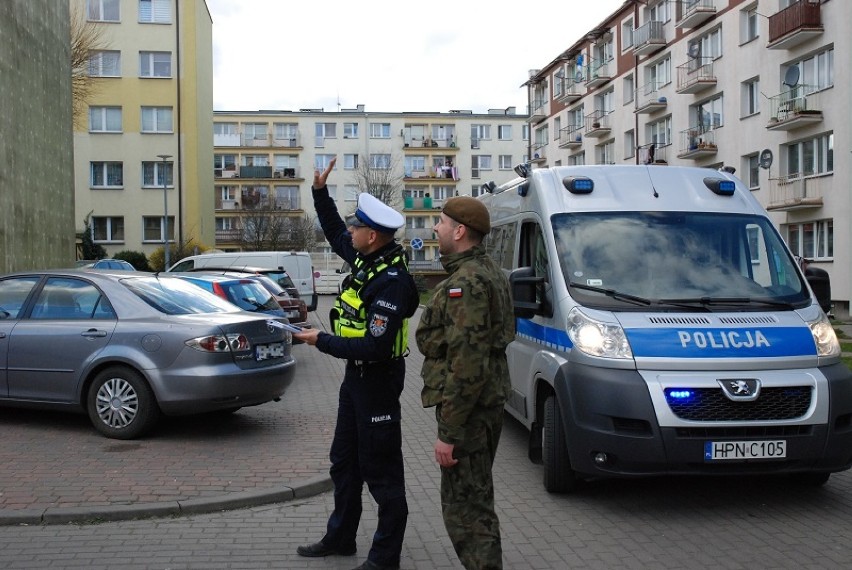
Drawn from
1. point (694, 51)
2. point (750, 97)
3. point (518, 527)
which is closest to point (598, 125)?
point (694, 51)

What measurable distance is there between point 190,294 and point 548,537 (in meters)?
4.83

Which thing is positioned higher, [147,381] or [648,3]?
[648,3]

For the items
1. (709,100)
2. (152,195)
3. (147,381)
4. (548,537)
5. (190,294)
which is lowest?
(548,537)

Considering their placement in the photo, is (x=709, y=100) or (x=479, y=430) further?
(x=709, y=100)

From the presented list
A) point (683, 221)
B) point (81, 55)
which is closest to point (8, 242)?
point (683, 221)

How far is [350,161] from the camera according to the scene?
8100 centimetres

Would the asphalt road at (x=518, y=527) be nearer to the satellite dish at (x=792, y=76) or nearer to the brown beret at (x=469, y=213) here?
the brown beret at (x=469, y=213)

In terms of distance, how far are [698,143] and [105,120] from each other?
102 feet

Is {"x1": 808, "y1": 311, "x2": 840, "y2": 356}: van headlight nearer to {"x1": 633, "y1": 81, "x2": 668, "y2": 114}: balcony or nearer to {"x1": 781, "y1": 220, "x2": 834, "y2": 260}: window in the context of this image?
{"x1": 781, "y1": 220, "x2": 834, "y2": 260}: window

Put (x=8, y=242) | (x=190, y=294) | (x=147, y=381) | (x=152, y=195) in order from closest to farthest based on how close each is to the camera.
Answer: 1. (x=147, y=381)
2. (x=190, y=294)
3. (x=8, y=242)
4. (x=152, y=195)

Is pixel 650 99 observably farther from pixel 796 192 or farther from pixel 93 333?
pixel 93 333

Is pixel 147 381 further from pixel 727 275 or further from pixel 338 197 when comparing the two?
pixel 338 197

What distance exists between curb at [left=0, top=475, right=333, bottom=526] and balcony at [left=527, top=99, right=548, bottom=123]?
58.6m

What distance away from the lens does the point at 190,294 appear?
28.7 feet
